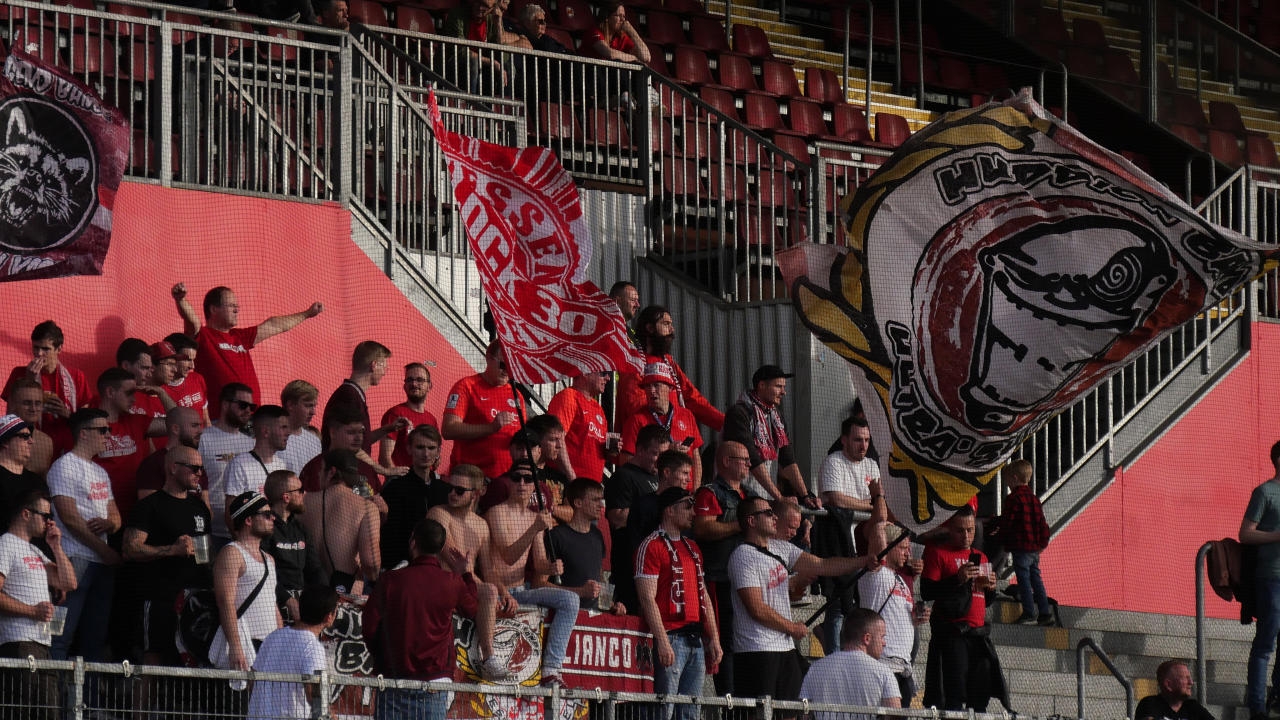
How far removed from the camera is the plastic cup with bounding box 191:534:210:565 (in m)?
10.7

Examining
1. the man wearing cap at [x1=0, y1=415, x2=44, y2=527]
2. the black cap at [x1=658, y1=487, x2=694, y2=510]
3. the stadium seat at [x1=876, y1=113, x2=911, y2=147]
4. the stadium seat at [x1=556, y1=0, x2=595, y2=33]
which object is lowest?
the black cap at [x1=658, y1=487, x2=694, y2=510]

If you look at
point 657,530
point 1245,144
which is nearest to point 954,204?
point 657,530

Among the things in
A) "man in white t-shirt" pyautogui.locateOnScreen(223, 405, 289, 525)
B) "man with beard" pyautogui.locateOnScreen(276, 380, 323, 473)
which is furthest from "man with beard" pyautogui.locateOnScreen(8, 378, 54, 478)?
"man with beard" pyautogui.locateOnScreen(276, 380, 323, 473)

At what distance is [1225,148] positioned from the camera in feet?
67.1

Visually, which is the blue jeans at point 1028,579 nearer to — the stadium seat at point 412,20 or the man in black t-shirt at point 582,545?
the man in black t-shirt at point 582,545

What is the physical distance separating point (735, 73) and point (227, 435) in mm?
9122

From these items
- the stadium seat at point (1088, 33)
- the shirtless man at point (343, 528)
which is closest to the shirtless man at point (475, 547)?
the shirtless man at point (343, 528)

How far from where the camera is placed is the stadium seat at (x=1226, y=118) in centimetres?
2053

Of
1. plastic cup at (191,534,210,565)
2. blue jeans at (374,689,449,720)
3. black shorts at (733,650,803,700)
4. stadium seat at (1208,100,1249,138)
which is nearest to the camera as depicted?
blue jeans at (374,689,449,720)

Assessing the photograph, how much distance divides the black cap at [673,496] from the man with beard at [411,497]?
3.83ft

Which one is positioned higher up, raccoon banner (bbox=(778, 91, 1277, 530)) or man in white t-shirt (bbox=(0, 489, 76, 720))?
raccoon banner (bbox=(778, 91, 1277, 530))

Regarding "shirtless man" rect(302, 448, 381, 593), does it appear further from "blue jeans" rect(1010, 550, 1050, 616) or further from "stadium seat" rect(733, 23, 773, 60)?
"stadium seat" rect(733, 23, 773, 60)

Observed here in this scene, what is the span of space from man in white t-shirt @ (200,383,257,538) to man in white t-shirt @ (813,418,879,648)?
371 cm

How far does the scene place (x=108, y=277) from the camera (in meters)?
13.8
